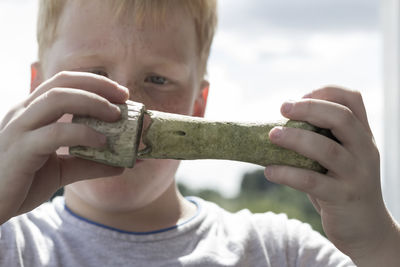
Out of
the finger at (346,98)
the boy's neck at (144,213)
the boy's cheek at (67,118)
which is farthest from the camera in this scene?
the boy's neck at (144,213)

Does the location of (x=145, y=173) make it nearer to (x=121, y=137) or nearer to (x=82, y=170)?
(x=82, y=170)

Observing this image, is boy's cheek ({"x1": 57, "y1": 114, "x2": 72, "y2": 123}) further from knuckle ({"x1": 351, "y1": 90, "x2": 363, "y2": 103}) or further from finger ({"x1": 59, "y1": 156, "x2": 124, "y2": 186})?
knuckle ({"x1": 351, "y1": 90, "x2": 363, "y2": 103})

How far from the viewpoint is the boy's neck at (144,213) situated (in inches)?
39.3

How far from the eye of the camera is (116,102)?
2.18ft

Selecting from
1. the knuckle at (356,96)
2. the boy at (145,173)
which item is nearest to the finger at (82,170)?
the boy at (145,173)

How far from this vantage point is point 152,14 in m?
0.92

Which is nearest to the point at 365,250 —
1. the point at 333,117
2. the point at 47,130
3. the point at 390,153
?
the point at 333,117

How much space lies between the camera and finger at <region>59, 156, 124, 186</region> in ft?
2.44

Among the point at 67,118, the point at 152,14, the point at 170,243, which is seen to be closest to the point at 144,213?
the point at 170,243

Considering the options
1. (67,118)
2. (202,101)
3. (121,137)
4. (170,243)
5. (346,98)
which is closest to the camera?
(121,137)

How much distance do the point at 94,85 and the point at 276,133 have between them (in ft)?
0.78

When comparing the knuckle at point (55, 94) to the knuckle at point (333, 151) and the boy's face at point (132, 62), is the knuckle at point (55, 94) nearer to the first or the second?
the boy's face at point (132, 62)

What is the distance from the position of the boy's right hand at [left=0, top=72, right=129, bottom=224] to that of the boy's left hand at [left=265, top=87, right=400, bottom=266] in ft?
0.72

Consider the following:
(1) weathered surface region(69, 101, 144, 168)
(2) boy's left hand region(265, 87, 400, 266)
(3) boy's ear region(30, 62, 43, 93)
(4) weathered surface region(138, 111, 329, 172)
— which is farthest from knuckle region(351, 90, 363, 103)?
(3) boy's ear region(30, 62, 43, 93)
